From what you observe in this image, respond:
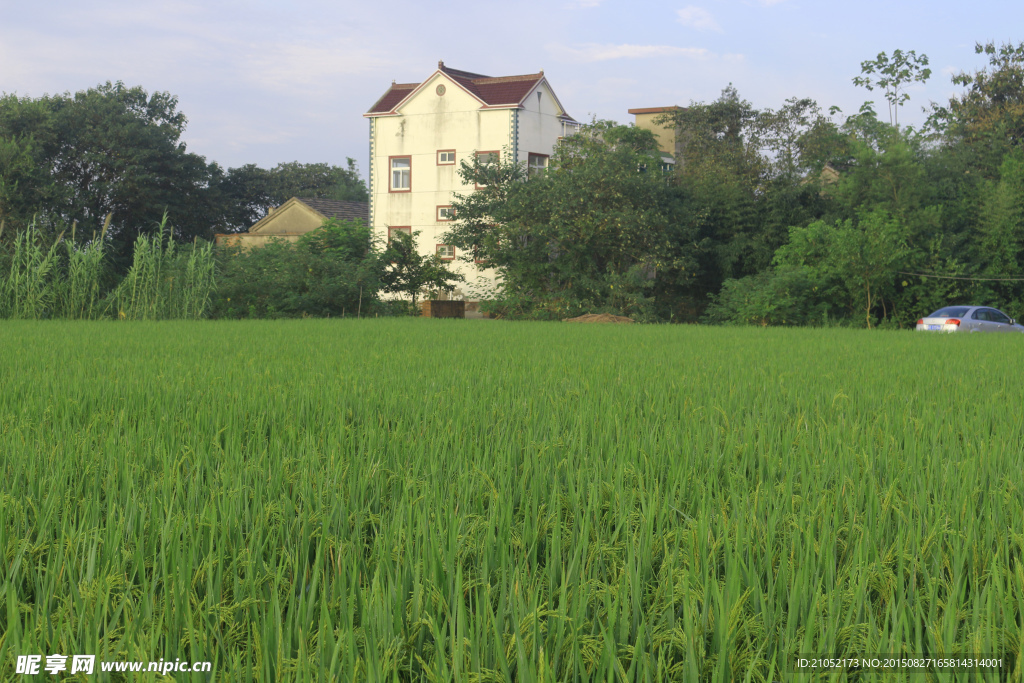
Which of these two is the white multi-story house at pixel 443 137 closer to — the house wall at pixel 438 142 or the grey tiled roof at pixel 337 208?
the house wall at pixel 438 142

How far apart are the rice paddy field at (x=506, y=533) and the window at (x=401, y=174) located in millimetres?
32414

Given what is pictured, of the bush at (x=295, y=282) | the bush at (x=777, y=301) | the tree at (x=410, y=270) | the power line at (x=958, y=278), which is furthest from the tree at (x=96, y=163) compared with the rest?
the power line at (x=958, y=278)

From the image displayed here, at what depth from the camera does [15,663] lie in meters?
1.26

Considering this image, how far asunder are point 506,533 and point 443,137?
34.8m

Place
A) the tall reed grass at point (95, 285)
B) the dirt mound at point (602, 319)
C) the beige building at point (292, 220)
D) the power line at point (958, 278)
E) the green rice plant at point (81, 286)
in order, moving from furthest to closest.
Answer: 1. the beige building at point (292, 220)
2. the power line at point (958, 278)
3. the dirt mound at point (602, 319)
4. the green rice plant at point (81, 286)
5. the tall reed grass at point (95, 285)

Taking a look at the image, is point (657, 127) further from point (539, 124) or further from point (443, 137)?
point (443, 137)

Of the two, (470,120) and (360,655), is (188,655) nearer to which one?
(360,655)

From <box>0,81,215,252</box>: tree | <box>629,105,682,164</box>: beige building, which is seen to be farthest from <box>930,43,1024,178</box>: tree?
<box>0,81,215,252</box>: tree

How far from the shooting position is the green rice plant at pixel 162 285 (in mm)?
14062

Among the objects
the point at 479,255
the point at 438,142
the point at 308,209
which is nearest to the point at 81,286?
the point at 479,255

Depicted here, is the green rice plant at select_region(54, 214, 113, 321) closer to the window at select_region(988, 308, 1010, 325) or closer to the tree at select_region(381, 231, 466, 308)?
the tree at select_region(381, 231, 466, 308)

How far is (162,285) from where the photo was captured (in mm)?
14812

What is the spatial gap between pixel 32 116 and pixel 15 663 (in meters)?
40.7

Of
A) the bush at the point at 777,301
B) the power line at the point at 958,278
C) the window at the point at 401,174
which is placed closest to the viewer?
the bush at the point at 777,301
